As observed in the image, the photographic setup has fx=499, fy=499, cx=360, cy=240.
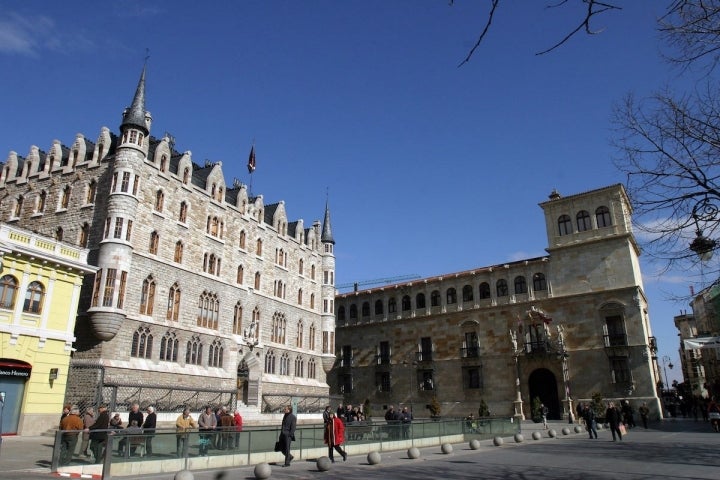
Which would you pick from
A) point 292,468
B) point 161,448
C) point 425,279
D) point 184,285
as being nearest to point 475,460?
point 292,468

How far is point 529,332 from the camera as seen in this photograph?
41.6 metres

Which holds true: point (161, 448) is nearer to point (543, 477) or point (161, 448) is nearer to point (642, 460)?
point (543, 477)

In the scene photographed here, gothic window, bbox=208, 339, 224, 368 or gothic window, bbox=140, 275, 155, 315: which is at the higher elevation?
gothic window, bbox=140, 275, 155, 315

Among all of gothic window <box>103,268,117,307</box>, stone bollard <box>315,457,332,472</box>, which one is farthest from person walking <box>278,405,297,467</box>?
gothic window <box>103,268,117,307</box>

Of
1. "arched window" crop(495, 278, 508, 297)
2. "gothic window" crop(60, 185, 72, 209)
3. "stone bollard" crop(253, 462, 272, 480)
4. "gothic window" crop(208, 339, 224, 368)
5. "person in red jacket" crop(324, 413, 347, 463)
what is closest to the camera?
"stone bollard" crop(253, 462, 272, 480)

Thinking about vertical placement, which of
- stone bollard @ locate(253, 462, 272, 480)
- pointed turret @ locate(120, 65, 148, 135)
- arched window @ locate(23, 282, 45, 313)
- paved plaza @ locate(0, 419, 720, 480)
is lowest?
paved plaza @ locate(0, 419, 720, 480)

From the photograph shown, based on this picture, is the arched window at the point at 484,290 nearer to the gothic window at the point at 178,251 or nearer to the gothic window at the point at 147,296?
the gothic window at the point at 178,251

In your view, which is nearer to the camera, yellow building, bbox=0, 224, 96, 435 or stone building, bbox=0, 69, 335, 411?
yellow building, bbox=0, 224, 96, 435

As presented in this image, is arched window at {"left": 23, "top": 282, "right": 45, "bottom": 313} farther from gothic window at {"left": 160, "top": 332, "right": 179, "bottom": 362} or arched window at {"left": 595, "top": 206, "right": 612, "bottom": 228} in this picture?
arched window at {"left": 595, "top": 206, "right": 612, "bottom": 228}

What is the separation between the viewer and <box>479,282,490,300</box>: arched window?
45.0m

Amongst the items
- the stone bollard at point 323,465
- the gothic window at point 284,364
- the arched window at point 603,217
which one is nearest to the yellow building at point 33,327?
the stone bollard at point 323,465

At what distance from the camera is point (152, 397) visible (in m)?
27.1

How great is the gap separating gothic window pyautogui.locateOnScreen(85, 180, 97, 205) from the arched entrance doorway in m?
34.8

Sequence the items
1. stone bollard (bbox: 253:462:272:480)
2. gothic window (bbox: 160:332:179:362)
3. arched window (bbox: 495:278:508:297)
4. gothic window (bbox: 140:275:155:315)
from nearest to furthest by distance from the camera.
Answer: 1. stone bollard (bbox: 253:462:272:480)
2. gothic window (bbox: 140:275:155:315)
3. gothic window (bbox: 160:332:179:362)
4. arched window (bbox: 495:278:508:297)
